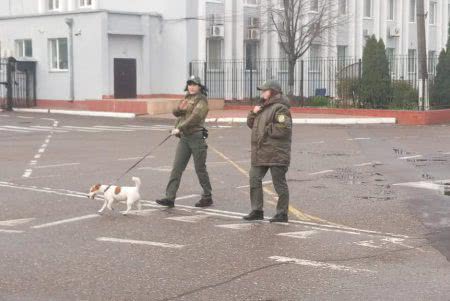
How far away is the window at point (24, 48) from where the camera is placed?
36.0 metres

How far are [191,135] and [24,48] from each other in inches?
1120

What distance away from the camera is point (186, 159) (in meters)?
10.0

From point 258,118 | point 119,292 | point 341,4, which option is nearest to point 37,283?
point 119,292

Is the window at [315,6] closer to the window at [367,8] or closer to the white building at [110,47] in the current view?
the window at [367,8]

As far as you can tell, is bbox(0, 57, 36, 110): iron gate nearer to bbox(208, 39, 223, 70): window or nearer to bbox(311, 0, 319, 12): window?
bbox(208, 39, 223, 70): window

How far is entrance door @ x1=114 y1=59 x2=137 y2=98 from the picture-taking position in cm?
3366

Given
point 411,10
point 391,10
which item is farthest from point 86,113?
point 411,10

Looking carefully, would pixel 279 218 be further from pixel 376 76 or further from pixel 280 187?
pixel 376 76

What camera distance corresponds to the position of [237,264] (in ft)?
22.4

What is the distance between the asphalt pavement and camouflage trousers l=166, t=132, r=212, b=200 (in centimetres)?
30

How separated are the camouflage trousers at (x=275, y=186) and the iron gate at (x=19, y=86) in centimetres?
2712

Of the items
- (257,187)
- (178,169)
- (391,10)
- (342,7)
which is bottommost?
(257,187)

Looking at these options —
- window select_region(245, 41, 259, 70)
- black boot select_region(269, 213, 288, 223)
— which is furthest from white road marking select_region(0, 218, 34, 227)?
window select_region(245, 41, 259, 70)

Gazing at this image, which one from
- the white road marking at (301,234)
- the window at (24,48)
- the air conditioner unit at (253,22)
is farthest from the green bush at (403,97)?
the white road marking at (301,234)
